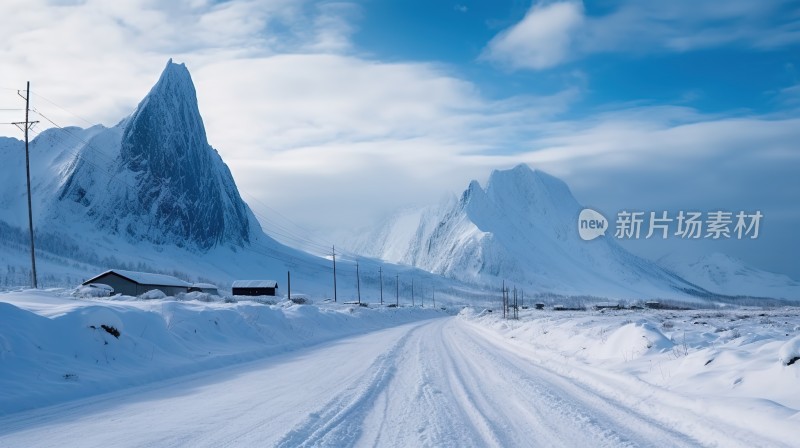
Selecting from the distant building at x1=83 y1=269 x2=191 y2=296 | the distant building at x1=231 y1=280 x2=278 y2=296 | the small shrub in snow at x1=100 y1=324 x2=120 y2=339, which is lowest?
the distant building at x1=231 y1=280 x2=278 y2=296

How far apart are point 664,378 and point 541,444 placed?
19.0 ft

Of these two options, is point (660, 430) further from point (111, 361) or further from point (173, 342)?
point (173, 342)

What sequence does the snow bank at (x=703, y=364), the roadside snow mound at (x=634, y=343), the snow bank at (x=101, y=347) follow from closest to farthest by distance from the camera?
1. the snow bank at (x=703, y=364)
2. the snow bank at (x=101, y=347)
3. the roadside snow mound at (x=634, y=343)

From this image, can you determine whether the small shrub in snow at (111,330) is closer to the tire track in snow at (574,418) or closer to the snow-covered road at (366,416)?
the snow-covered road at (366,416)

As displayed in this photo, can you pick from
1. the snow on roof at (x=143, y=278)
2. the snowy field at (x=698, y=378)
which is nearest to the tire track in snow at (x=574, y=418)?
the snowy field at (x=698, y=378)

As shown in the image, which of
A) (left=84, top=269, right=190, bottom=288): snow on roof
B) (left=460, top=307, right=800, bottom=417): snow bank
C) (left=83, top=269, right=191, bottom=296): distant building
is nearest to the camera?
(left=460, top=307, right=800, bottom=417): snow bank

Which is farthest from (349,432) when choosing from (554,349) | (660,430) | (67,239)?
(67,239)

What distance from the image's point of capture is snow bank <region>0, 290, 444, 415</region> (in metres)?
11.8

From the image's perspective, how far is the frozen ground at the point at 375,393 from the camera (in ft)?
25.3

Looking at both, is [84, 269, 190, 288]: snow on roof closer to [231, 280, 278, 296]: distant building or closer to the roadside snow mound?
[231, 280, 278, 296]: distant building

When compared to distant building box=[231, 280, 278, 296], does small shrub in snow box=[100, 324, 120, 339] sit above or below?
above

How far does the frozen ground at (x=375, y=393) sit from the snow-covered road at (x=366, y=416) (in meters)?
0.04

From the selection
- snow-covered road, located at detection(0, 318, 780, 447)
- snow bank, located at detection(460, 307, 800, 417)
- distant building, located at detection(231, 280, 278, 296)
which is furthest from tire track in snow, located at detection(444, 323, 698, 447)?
distant building, located at detection(231, 280, 278, 296)

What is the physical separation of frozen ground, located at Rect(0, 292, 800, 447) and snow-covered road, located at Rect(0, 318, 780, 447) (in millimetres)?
39
